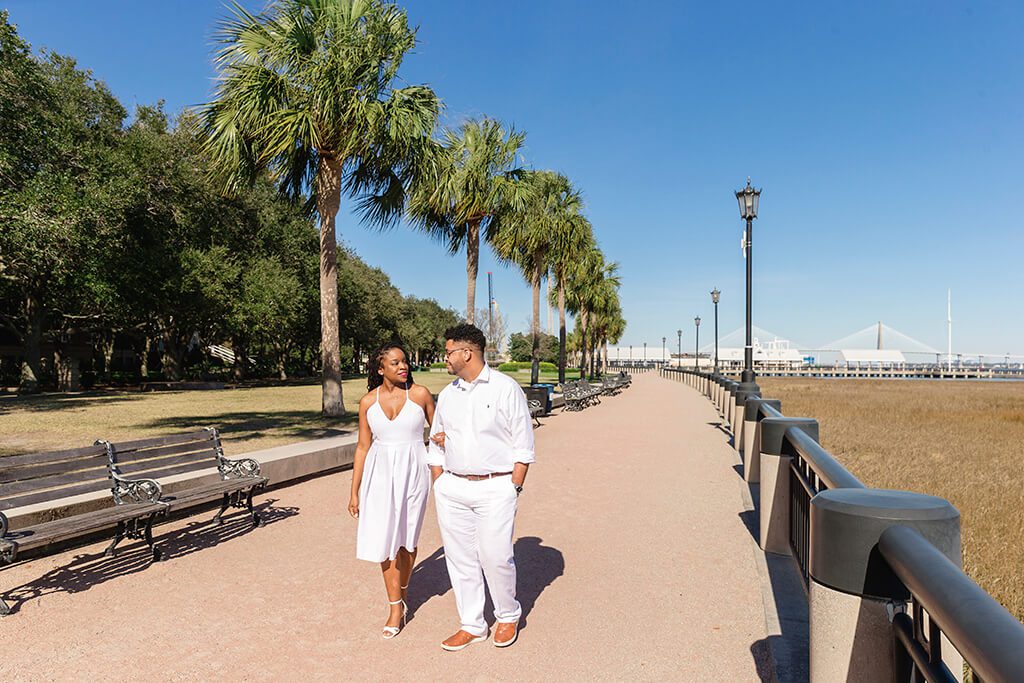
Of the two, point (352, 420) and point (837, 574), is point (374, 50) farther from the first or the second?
point (837, 574)

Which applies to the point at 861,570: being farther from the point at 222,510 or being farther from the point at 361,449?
the point at 222,510

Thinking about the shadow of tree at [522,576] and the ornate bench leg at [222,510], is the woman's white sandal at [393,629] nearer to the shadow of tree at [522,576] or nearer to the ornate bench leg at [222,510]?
the shadow of tree at [522,576]

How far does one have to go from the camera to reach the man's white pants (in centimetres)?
375

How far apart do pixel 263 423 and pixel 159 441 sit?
30.3 ft

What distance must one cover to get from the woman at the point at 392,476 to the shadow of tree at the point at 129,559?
237cm

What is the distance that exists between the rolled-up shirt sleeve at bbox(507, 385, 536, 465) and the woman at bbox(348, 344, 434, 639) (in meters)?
0.67

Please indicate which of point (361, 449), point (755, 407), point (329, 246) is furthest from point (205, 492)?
point (329, 246)

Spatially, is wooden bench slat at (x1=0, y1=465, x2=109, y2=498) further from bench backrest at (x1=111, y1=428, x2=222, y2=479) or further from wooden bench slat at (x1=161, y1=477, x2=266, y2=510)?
wooden bench slat at (x1=161, y1=477, x2=266, y2=510)

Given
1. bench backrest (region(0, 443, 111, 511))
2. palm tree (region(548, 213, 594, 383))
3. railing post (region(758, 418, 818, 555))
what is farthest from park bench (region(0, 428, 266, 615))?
palm tree (region(548, 213, 594, 383))

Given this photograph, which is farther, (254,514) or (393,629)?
(254,514)

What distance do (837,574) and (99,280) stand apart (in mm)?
26556

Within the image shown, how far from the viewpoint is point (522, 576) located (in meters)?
5.17

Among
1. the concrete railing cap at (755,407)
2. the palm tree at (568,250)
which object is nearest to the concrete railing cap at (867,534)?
the concrete railing cap at (755,407)

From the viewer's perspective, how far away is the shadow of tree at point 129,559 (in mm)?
4820
